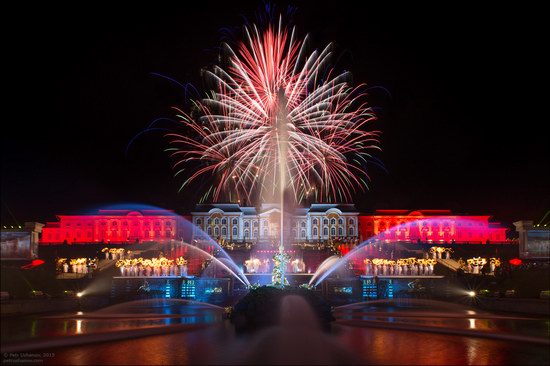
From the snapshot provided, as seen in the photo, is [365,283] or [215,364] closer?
[215,364]

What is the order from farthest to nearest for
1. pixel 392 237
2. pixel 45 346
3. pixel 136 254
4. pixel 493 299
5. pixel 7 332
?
pixel 392 237
pixel 136 254
pixel 493 299
pixel 7 332
pixel 45 346

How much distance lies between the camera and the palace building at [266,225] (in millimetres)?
102062

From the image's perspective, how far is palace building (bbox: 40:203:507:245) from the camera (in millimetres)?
102062

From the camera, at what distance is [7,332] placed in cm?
2192

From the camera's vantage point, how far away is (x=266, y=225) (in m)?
109

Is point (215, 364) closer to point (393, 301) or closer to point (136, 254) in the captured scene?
point (393, 301)

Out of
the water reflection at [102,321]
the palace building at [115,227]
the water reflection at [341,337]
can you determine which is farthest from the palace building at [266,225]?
the water reflection at [341,337]

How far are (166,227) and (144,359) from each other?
88427mm

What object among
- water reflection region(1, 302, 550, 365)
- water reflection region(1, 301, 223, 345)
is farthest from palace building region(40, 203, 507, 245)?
water reflection region(1, 302, 550, 365)

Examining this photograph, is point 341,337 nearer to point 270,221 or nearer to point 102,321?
point 102,321

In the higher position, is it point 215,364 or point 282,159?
point 282,159

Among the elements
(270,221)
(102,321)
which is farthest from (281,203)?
(270,221)

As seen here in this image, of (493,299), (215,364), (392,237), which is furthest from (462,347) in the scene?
(392,237)

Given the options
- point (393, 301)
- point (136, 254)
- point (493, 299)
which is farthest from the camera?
point (136, 254)
